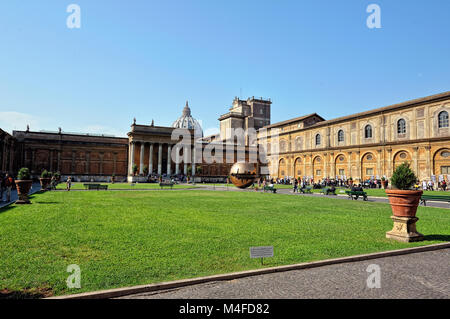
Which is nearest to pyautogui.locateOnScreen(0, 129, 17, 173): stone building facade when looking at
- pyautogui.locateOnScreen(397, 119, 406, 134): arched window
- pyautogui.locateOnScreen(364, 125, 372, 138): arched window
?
pyautogui.locateOnScreen(364, 125, 372, 138): arched window

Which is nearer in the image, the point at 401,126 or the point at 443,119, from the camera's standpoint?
the point at 443,119

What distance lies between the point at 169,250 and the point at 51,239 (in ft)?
11.1

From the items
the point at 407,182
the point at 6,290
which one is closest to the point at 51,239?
the point at 6,290

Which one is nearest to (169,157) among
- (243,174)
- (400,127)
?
(243,174)

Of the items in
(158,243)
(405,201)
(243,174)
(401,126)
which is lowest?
(158,243)

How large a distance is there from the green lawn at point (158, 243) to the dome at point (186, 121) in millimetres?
114166

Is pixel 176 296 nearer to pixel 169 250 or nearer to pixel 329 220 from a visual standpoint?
pixel 169 250

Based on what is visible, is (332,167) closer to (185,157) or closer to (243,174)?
(243,174)

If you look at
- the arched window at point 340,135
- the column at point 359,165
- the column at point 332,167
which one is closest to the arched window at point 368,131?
the column at point 359,165

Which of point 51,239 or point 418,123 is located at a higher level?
point 418,123

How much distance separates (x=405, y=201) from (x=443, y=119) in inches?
1517

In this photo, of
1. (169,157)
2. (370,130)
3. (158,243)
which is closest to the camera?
(158,243)

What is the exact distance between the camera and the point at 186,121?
12700 cm

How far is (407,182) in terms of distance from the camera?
8312 millimetres
